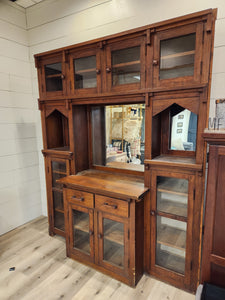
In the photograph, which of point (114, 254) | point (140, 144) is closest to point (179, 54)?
point (140, 144)

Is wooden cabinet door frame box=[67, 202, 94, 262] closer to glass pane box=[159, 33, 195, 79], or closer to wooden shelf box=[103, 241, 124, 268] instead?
wooden shelf box=[103, 241, 124, 268]

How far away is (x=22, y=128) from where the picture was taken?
2.77 metres

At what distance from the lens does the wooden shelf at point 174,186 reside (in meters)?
1.65

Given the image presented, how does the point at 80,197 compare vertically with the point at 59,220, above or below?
above

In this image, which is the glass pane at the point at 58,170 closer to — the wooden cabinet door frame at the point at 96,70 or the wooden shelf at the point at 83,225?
the wooden shelf at the point at 83,225

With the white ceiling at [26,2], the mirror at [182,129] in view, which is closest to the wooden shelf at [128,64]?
the mirror at [182,129]

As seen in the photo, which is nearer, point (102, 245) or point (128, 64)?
point (128, 64)

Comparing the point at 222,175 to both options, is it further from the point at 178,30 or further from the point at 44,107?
the point at 44,107

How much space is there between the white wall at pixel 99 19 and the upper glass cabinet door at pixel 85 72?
0.45 m

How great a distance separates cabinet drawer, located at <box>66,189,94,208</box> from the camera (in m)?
1.90

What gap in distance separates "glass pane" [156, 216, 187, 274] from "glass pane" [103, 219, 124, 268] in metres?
0.34

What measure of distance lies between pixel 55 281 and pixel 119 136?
158 centimetres

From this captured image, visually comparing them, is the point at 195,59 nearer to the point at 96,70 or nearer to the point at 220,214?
the point at 96,70

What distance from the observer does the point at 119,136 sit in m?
2.16
